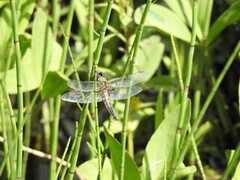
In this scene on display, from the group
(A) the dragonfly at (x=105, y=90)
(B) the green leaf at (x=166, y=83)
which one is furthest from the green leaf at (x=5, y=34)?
(B) the green leaf at (x=166, y=83)

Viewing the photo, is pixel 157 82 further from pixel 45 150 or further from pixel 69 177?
pixel 69 177

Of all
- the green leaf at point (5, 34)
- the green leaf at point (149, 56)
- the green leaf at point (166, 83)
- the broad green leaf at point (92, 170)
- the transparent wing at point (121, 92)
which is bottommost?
the broad green leaf at point (92, 170)

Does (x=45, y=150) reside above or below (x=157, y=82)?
below

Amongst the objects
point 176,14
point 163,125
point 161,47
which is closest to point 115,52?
point 161,47

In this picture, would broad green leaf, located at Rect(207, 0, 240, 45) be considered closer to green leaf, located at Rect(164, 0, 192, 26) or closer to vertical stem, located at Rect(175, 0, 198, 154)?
green leaf, located at Rect(164, 0, 192, 26)

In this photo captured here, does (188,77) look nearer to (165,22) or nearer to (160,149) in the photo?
Result: (160,149)

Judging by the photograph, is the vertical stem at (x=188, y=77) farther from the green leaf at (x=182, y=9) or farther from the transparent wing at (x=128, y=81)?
the green leaf at (x=182, y=9)

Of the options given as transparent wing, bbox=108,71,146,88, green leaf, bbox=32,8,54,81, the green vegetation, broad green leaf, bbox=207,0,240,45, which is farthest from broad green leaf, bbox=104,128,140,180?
broad green leaf, bbox=207,0,240,45
